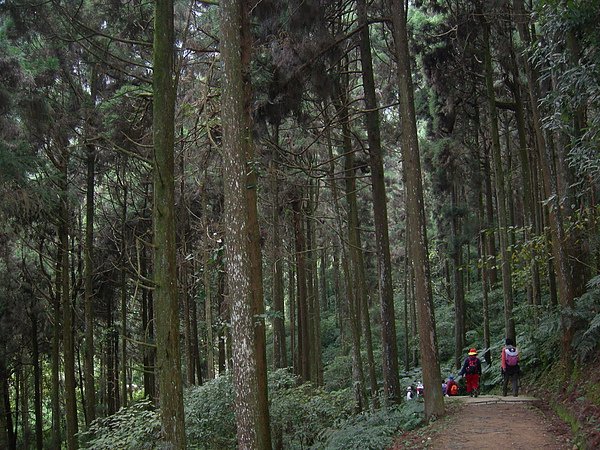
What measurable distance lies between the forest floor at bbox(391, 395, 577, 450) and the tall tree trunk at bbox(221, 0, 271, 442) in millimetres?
2600

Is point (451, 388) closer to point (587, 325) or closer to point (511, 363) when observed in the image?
point (511, 363)

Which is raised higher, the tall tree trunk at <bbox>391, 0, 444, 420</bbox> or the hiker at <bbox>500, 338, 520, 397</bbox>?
the tall tree trunk at <bbox>391, 0, 444, 420</bbox>

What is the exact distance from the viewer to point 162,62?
25.1ft

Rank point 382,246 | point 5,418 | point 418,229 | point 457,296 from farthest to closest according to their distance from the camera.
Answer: point 5,418
point 457,296
point 382,246
point 418,229

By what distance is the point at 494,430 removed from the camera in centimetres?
888

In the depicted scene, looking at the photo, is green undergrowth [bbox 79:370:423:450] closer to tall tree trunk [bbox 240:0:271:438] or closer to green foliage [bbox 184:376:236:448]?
green foliage [bbox 184:376:236:448]

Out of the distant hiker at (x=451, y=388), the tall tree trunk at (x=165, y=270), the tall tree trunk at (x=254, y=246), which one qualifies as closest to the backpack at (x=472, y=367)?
the distant hiker at (x=451, y=388)

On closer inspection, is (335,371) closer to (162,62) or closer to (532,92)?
(532,92)

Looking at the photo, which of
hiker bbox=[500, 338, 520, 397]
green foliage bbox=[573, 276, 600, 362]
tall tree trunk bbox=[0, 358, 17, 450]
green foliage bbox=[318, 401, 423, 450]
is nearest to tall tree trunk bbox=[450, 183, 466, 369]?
hiker bbox=[500, 338, 520, 397]

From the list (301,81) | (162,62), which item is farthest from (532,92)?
(162,62)

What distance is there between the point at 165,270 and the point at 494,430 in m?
6.04

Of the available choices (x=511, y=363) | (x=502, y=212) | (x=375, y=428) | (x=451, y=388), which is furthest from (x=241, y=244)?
(x=451, y=388)

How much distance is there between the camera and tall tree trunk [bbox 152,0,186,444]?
7289mm

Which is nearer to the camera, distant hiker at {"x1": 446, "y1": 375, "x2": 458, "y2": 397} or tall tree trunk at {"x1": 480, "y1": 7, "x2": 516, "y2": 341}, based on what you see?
tall tree trunk at {"x1": 480, "y1": 7, "x2": 516, "y2": 341}
